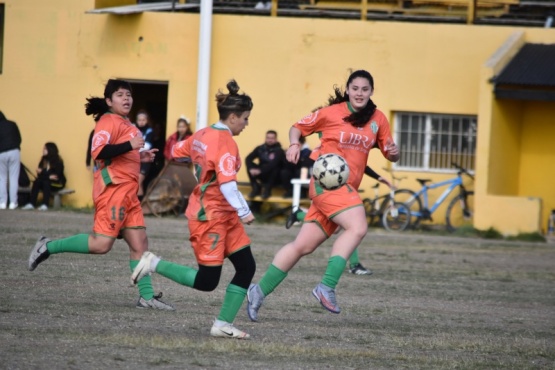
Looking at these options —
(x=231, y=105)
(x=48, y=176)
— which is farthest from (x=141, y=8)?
(x=231, y=105)

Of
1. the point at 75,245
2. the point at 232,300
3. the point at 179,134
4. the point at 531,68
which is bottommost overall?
the point at 232,300

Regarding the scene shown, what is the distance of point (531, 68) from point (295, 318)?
39.4 feet

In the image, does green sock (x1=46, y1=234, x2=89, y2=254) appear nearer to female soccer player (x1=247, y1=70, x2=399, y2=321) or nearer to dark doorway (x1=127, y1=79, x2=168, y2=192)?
female soccer player (x1=247, y1=70, x2=399, y2=321)

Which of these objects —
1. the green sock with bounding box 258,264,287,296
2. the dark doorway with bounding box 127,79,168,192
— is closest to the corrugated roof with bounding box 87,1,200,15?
the dark doorway with bounding box 127,79,168,192

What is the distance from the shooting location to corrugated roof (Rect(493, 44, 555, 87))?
19.7 m

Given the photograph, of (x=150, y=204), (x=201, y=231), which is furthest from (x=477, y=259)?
(x=201, y=231)

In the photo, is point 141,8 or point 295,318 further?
point 141,8

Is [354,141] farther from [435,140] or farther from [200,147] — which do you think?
[435,140]

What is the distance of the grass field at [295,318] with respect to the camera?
7451 millimetres

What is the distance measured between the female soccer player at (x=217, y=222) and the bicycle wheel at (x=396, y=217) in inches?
498

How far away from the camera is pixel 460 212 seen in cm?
2106

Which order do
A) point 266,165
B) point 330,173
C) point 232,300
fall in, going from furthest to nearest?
point 266,165 → point 330,173 → point 232,300

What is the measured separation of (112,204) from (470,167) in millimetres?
13761

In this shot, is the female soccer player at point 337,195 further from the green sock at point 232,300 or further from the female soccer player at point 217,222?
the female soccer player at point 217,222
